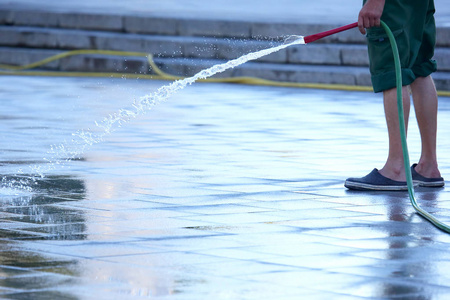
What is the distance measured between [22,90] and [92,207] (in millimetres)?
7313

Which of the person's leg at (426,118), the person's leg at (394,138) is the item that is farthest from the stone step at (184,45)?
the person's leg at (394,138)

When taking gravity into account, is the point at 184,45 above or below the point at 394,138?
above

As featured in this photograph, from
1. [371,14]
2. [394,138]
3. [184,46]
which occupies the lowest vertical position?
[394,138]

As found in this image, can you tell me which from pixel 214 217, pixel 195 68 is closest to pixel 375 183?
pixel 214 217

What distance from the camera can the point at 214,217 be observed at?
4699 millimetres

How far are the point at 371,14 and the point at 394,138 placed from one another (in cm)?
64

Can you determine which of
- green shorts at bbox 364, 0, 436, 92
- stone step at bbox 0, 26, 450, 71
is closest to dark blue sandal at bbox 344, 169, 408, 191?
green shorts at bbox 364, 0, 436, 92

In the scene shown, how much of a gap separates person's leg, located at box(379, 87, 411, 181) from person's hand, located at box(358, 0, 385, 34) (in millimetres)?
363

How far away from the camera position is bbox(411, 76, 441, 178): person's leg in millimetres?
5824

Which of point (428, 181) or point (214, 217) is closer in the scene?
point (214, 217)

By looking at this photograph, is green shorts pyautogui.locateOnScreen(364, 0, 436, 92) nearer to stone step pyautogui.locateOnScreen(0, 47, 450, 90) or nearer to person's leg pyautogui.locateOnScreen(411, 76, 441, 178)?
person's leg pyautogui.locateOnScreen(411, 76, 441, 178)

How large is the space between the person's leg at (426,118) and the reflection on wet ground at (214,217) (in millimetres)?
265

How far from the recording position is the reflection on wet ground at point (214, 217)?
348 cm

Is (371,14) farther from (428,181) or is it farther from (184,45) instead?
(184,45)
